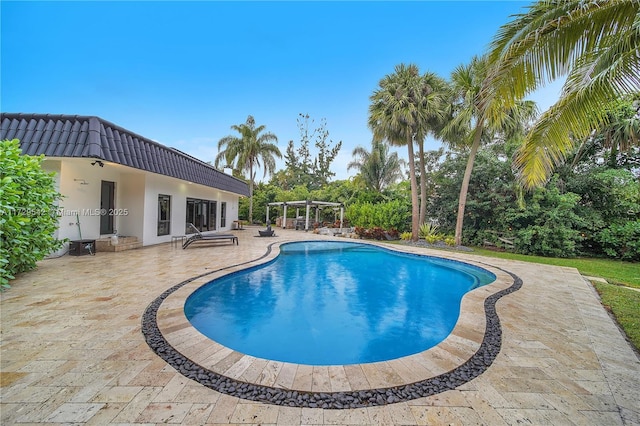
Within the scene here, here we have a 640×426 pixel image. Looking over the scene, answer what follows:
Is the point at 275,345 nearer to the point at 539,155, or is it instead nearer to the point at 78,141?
the point at 539,155

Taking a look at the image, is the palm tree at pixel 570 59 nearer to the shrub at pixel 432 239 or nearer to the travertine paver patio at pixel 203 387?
the travertine paver patio at pixel 203 387

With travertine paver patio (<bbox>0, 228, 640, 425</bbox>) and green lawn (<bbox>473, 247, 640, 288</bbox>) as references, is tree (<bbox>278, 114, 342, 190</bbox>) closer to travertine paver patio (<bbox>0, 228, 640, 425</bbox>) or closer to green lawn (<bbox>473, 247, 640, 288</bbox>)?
green lawn (<bbox>473, 247, 640, 288</bbox>)

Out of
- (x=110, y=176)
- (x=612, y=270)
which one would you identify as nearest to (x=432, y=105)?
(x=612, y=270)

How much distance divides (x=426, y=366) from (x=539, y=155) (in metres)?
3.51

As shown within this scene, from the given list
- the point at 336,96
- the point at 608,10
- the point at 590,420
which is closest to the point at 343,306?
the point at 590,420

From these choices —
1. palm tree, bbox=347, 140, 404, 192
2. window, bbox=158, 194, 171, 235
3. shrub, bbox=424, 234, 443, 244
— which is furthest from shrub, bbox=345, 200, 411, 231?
window, bbox=158, 194, 171, 235

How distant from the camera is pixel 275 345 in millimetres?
4012

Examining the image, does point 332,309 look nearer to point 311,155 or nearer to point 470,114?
point 470,114

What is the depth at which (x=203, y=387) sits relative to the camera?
2.29 metres

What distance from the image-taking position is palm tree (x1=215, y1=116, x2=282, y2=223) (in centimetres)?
2153

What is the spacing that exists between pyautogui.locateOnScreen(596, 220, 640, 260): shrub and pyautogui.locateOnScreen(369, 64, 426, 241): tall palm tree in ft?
24.6

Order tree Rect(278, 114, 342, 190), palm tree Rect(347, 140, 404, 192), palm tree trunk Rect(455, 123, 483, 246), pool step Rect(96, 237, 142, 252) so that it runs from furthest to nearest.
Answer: tree Rect(278, 114, 342, 190), palm tree Rect(347, 140, 404, 192), palm tree trunk Rect(455, 123, 483, 246), pool step Rect(96, 237, 142, 252)

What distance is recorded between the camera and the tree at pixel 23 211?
4.54 m

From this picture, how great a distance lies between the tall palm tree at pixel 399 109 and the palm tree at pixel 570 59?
9.60 m
